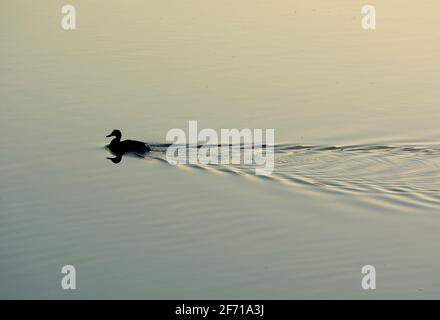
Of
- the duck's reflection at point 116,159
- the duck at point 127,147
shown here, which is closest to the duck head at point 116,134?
the duck at point 127,147

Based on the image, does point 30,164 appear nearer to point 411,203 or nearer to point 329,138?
point 329,138

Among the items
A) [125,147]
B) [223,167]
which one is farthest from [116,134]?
[223,167]

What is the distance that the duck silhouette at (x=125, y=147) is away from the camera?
15.7 metres

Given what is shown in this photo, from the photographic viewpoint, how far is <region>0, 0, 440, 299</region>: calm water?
11383 millimetres

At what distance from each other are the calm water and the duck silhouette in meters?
0.19

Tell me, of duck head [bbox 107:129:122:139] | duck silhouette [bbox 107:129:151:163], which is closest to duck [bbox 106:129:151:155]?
duck silhouette [bbox 107:129:151:163]

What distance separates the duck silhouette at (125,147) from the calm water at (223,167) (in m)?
0.19

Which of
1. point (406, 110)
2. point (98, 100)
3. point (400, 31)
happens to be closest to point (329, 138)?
point (406, 110)

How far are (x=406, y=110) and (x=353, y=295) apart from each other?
7632 mm

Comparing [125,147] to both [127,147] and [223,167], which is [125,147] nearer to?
[127,147]

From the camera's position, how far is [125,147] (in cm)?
1565

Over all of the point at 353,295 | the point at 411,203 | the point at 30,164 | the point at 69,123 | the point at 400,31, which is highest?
the point at 400,31

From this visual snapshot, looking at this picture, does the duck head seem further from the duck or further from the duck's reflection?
the duck's reflection

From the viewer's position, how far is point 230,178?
1455cm
